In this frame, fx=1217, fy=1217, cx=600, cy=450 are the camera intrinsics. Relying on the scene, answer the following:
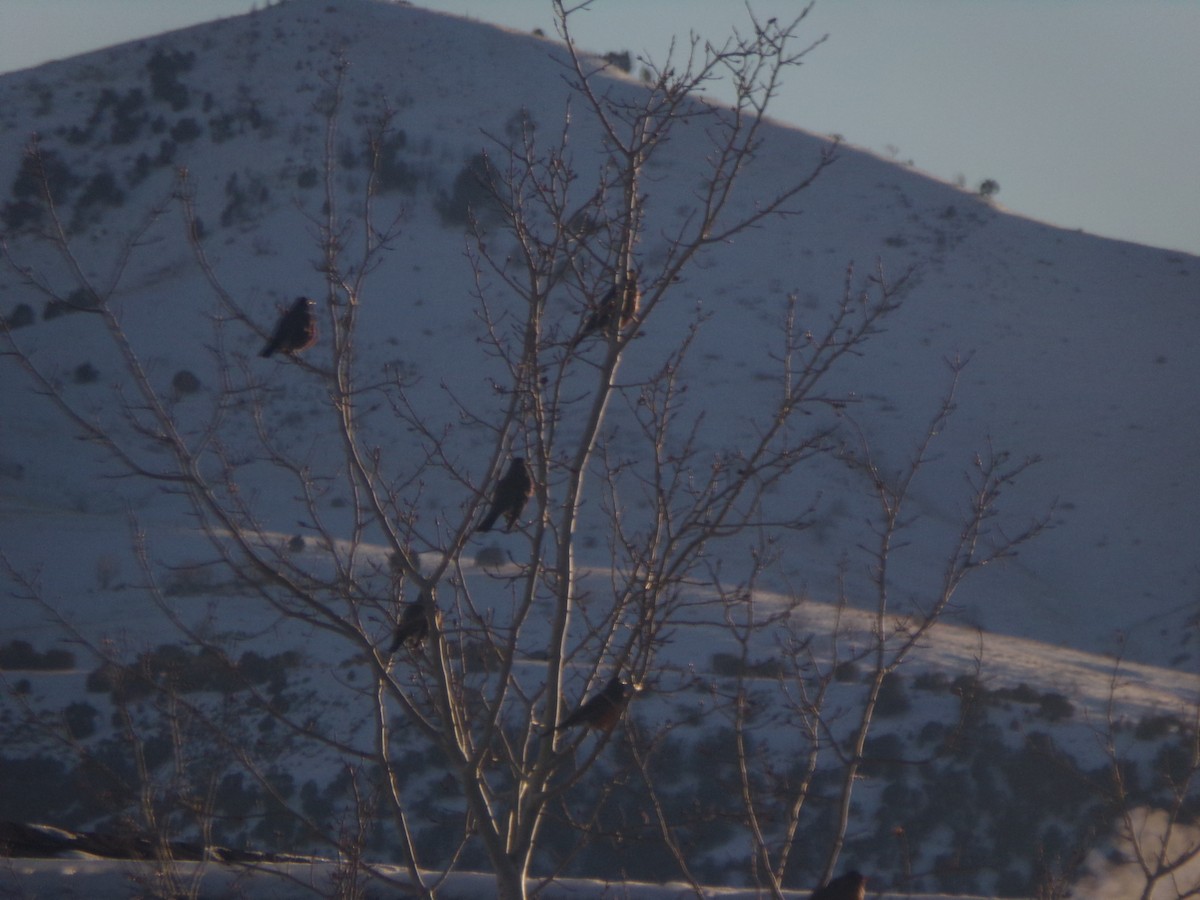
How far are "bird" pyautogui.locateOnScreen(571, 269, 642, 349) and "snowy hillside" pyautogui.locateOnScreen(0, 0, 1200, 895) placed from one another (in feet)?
2.77

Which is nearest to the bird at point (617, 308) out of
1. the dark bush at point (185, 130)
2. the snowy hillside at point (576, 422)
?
the snowy hillside at point (576, 422)

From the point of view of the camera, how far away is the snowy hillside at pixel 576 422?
1250 centimetres

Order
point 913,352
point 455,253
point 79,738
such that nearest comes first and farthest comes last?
1. point 79,738
2. point 913,352
3. point 455,253

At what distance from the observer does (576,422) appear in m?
27.9

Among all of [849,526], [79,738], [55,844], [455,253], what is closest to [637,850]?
[79,738]

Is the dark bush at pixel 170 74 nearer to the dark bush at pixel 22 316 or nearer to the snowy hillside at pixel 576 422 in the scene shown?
the snowy hillside at pixel 576 422

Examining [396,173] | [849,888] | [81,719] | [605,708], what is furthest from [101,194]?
[849,888]

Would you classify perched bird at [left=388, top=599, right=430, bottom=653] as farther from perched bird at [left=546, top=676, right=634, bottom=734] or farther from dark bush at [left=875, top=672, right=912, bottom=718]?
dark bush at [left=875, top=672, right=912, bottom=718]

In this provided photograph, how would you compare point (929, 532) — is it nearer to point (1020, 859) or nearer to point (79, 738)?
point (1020, 859)

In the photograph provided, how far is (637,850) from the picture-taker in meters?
12.8

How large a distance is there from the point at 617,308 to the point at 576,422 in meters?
23.1

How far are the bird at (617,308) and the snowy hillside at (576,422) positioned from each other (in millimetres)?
844

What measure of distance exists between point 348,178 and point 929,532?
23233 millimetres

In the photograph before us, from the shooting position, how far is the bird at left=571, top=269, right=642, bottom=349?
4750mm
